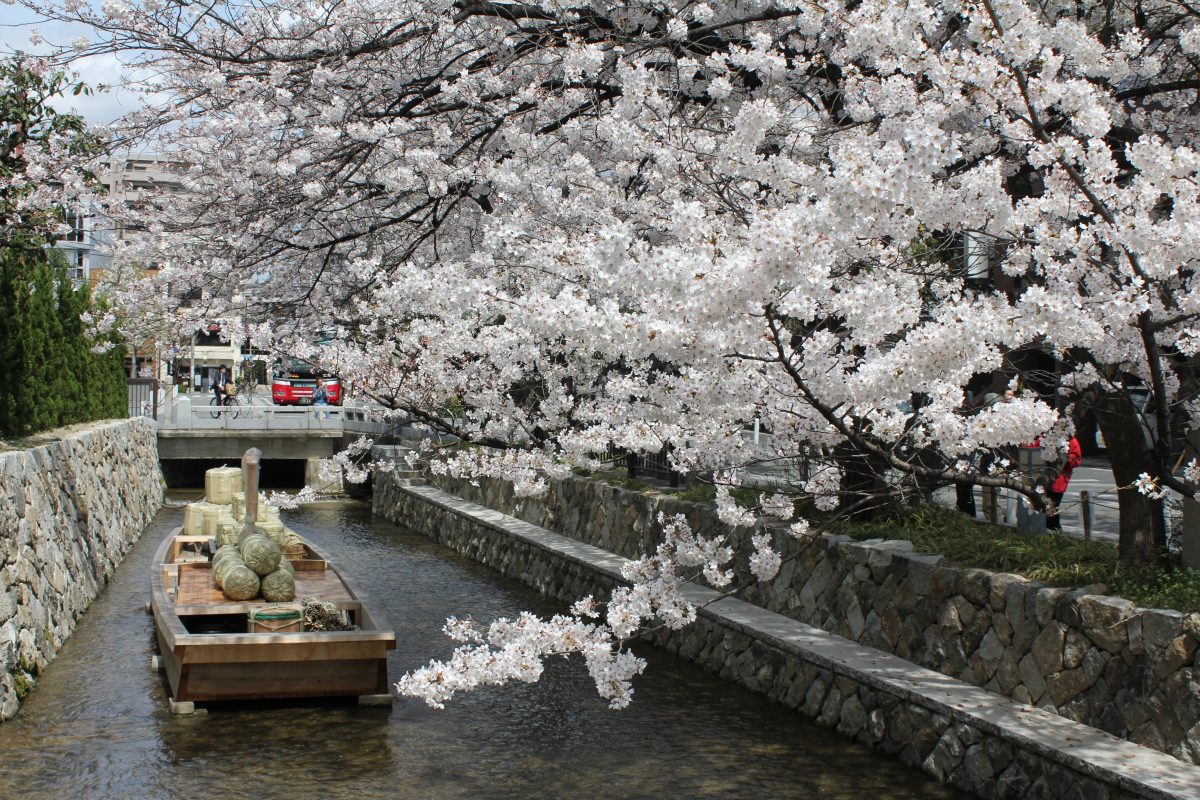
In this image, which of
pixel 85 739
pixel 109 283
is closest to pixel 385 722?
pixel 85 739

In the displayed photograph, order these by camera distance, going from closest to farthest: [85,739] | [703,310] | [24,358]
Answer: [703,310], [85,739], [24,358]

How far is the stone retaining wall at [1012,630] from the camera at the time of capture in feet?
20.9

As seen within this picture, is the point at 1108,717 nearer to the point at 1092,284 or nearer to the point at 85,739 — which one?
the point at 1092,284

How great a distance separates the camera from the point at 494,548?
678 inches

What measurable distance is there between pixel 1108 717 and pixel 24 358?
1148 centimetres

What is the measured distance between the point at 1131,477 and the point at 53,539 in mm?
10292

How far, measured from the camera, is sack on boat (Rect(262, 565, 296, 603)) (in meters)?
10.6

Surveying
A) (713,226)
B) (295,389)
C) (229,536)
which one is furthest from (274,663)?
(295,389)

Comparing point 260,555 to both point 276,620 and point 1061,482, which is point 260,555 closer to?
point 276,620

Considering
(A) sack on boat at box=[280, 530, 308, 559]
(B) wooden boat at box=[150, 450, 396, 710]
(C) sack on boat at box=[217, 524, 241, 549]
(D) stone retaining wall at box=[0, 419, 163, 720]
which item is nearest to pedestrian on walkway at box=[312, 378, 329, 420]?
(D) stone retaining wall at box=[0, 419, 163, 720]

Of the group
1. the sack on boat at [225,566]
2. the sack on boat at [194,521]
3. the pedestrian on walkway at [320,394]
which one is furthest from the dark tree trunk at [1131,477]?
the pedestrian on walkway at [320,394]

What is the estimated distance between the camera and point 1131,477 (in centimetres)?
789

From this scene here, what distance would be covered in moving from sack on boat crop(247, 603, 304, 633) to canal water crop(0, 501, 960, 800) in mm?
684

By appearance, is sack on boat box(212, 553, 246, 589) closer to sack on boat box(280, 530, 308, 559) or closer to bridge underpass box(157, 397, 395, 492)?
sack on boat box(280, 530, 308, 559)
